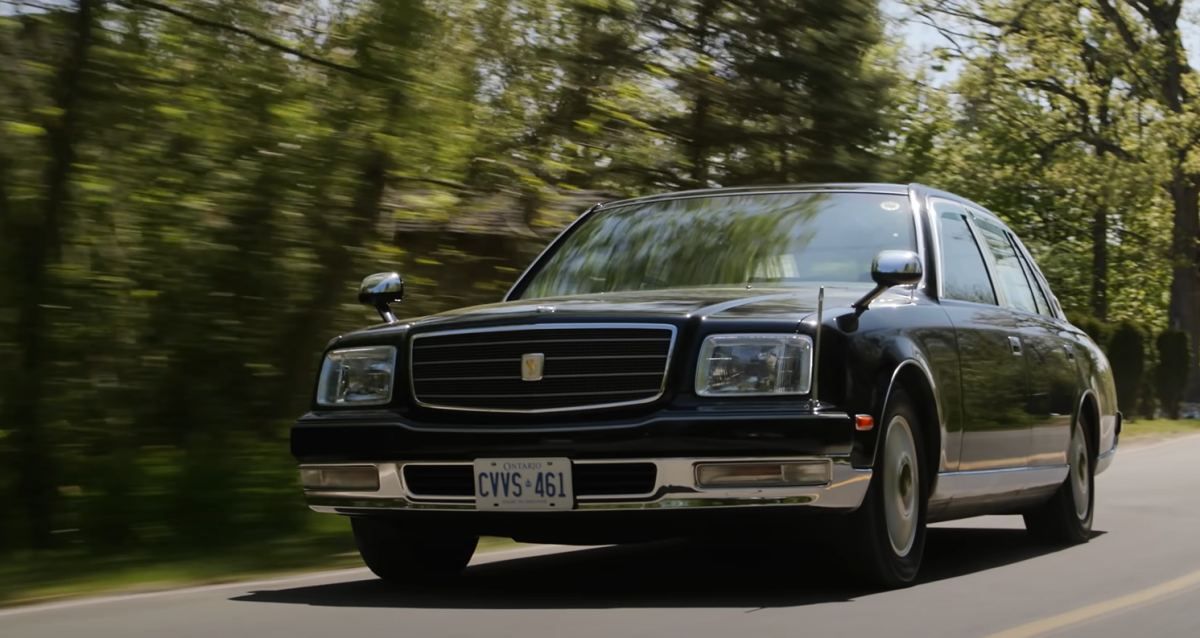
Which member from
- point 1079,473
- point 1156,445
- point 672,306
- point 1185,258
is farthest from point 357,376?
point 1185,258

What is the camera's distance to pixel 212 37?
940 centimetres

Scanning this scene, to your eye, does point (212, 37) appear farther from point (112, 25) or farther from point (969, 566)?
point (969, 566)

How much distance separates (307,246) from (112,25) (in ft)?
5.11

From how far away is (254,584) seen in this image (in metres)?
7.22

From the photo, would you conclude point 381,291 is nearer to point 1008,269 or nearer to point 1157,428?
point 1008,269

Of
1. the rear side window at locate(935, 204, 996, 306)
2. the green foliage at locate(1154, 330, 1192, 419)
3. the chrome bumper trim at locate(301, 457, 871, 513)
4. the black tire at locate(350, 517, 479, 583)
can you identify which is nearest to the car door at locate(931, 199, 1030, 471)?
the rear side window at locate(935, 204, 996, 306)

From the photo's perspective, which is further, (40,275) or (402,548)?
(40,275)

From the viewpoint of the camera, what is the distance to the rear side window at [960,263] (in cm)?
785

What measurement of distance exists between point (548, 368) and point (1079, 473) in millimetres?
4052

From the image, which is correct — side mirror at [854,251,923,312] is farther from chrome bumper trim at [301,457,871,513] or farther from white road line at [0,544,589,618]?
white road line at [0,544,589,618]

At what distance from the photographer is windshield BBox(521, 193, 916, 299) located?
7484 mm

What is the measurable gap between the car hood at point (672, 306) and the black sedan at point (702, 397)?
0.02m

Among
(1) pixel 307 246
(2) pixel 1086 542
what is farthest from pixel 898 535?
(1) pixel 307 246

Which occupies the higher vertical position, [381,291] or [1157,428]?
[381,291]
